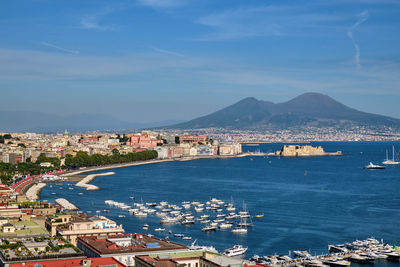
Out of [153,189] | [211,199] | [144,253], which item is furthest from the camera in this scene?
[153,189]

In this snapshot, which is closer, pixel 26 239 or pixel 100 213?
pixel 26 239

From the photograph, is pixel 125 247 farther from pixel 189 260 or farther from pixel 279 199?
pixel 279 199

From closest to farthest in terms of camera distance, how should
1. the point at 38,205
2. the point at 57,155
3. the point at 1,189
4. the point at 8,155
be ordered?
the point at 38,205 < the point at 1,189 < the point at 8,155 < the point at 57,155

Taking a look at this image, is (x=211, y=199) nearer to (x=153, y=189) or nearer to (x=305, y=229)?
(x=153, y=189)

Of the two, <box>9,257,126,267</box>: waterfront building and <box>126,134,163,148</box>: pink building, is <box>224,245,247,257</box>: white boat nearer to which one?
<box>9,257,126,267</box>: waterfront building

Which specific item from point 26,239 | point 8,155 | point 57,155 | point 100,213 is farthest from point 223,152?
point 26,239

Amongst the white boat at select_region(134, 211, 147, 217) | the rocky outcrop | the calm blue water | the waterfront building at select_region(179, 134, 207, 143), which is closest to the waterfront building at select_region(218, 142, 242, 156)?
the rocky outcrop

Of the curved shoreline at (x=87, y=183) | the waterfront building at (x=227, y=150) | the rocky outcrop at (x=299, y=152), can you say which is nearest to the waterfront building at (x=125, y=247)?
the curved shoreline at (x=87, y=183)
